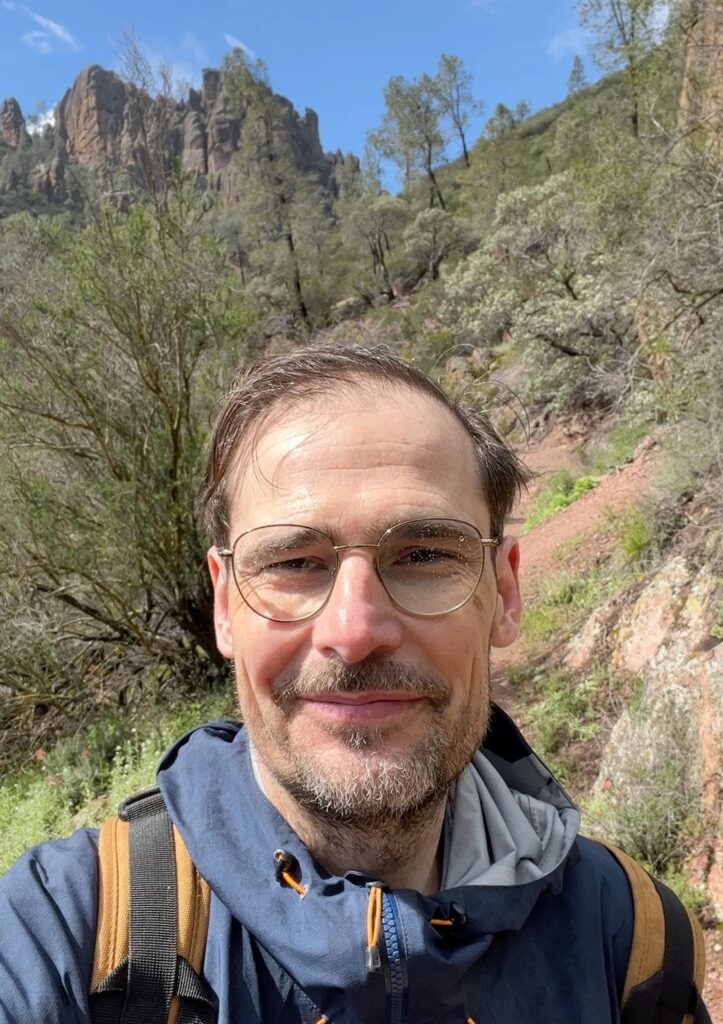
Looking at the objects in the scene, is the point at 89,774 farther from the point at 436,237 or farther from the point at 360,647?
the point at 436,237

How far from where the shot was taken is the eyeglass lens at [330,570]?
129cm

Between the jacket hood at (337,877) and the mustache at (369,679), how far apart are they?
0.26m

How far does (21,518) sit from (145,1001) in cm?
602

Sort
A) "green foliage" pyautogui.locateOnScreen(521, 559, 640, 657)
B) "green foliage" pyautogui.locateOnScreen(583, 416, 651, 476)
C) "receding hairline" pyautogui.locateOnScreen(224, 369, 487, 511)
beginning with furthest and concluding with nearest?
"green foliage" pyautogui.locateOnScreen(583, 416, 651, 476) → "green foliage" pyautogui.locateOnScreen(521, 559, 640, 657) → "receding hairline" pyautogui.locateOnScreen(224, 369, 487, 511)

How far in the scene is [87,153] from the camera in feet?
259

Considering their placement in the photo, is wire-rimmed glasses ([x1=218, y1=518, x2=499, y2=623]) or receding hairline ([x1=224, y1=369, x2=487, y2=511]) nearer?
wire-rimmed glasses ([x1=218, y1=518, x2=499, y2=623])

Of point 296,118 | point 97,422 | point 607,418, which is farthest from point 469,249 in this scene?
point 296,118

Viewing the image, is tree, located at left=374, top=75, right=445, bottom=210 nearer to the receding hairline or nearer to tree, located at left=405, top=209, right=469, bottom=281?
tree, located at left=405, top=209, right=469, bottom=281

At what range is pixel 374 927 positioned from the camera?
3.59 ft

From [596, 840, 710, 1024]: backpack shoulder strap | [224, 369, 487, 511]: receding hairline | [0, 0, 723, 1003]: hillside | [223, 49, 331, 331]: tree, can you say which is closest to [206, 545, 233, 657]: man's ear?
[224, 369, 487, 511]: receding hairline

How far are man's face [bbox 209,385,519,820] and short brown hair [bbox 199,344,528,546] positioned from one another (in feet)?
0.38

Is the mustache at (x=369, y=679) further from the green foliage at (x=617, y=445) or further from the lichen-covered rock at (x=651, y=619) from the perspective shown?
the green foliage at (x=617, y=445)

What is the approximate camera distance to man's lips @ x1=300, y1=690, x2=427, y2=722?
1.22 m

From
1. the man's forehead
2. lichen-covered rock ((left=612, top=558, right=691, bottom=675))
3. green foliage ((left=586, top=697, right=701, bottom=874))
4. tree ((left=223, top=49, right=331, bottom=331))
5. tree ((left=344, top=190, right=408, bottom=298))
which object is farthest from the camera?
tree ((left=344, top=190, right=408, bottom=298))
